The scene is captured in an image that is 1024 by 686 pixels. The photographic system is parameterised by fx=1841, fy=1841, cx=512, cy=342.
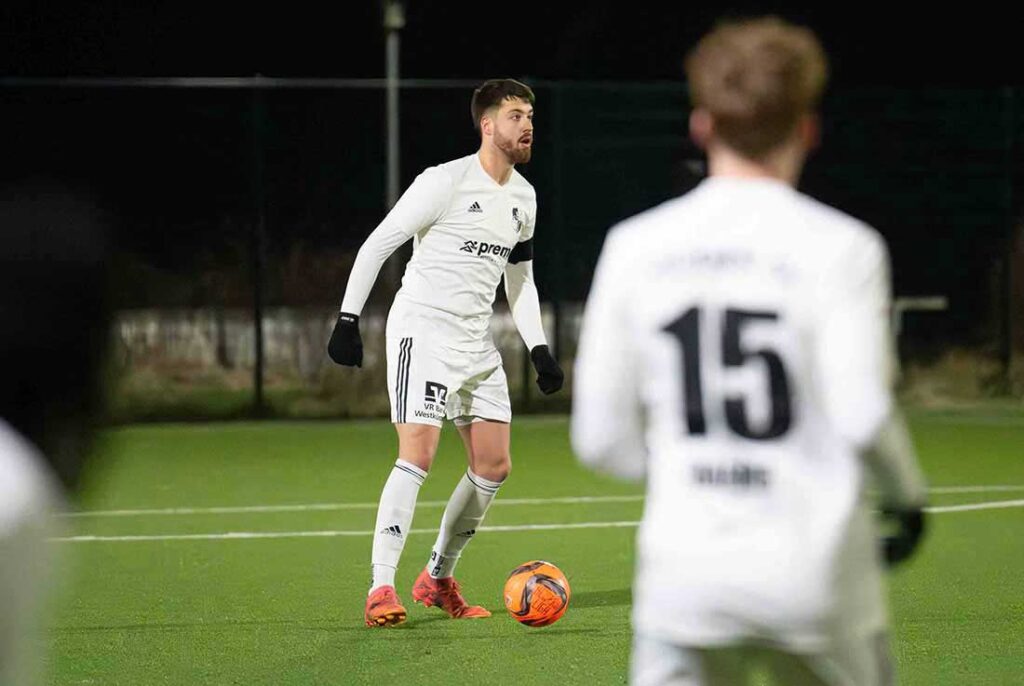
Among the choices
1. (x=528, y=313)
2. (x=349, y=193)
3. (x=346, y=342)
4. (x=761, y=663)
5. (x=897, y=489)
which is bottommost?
(x=761, y=663)

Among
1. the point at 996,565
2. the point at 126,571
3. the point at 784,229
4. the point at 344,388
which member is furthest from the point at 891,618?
the point at 344,388

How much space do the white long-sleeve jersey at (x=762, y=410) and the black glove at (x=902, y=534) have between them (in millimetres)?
51

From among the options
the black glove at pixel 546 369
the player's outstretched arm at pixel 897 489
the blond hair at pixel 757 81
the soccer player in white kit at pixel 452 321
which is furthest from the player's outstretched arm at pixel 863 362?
the black glove at pixel 546 369

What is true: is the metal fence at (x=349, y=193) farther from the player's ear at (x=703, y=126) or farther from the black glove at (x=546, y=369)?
the player's ear at (x=703, y=126)

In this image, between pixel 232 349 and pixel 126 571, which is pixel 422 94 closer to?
pixel 232 349

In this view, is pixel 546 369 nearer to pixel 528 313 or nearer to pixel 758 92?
pixel 528 313

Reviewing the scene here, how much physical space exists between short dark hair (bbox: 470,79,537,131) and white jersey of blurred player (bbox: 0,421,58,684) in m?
5.44

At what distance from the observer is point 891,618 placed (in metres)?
7.11

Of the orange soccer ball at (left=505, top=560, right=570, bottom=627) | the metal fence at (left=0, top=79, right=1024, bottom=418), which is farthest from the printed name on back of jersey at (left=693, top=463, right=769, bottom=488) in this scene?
the metal fence at (left=0, top=79, right=1024, bottom=418)

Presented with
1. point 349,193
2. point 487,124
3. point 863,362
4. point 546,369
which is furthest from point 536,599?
point 349,193

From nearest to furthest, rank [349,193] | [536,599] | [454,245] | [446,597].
Result: 1. [536,599]
2. [446,597]
3. [454,245]
4. [349,193]

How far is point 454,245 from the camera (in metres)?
7.41

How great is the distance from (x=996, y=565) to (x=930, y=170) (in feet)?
28.8

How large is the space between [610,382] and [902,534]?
55 centimetres
